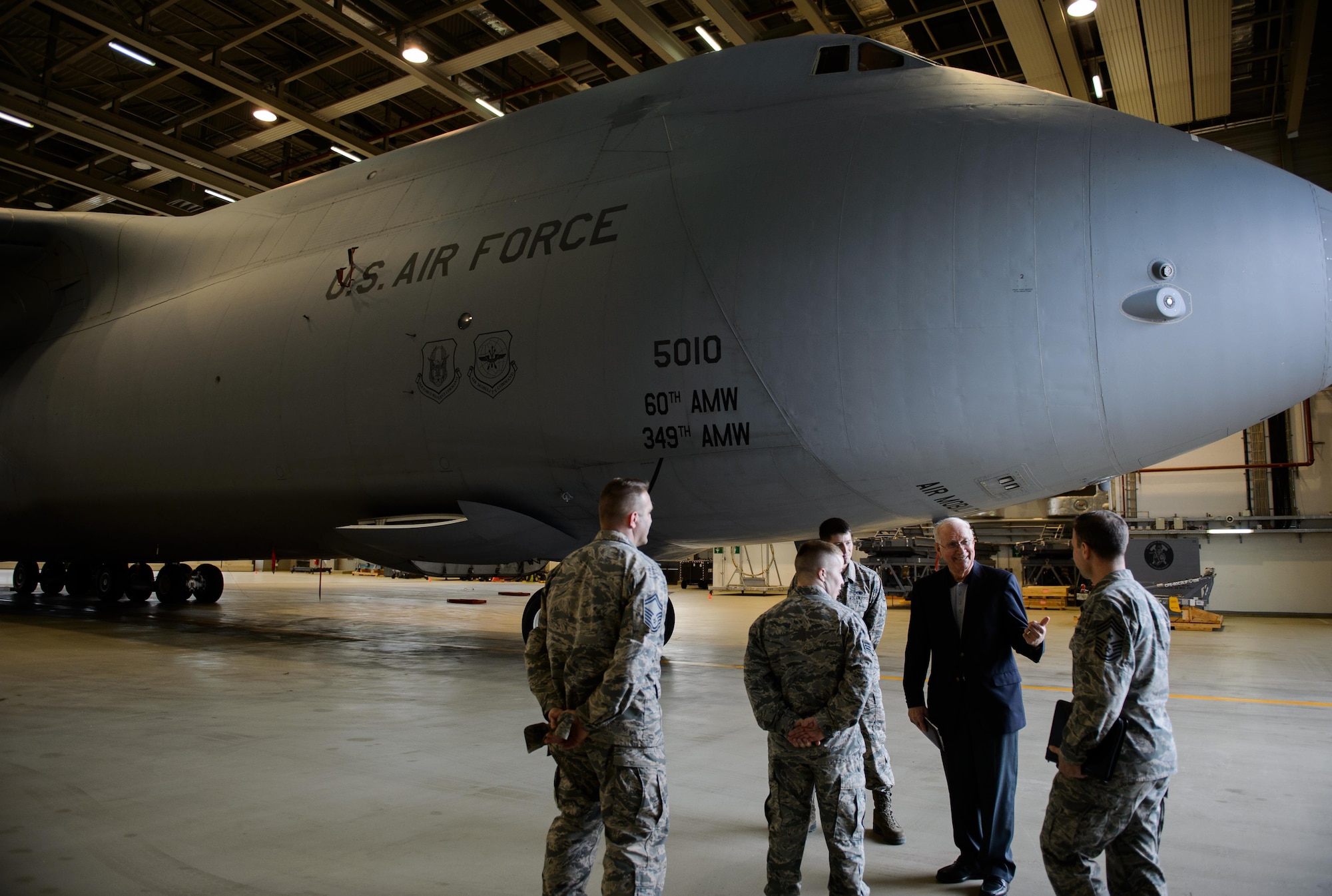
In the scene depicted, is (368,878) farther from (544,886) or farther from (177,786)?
(177,786)

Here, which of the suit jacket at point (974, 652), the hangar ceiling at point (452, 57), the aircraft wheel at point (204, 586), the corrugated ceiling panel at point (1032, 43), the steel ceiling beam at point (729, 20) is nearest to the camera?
the suit jacket at point (974, 652)

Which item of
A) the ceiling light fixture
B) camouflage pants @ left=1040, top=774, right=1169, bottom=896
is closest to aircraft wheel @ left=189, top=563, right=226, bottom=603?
the ceiling light fixture

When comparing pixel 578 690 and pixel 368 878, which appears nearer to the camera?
pixel 578 690

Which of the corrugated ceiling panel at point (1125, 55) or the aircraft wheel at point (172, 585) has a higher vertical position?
the corrugated ceiling panel at point (1125, 55)

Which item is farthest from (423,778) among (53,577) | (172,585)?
(53,577)

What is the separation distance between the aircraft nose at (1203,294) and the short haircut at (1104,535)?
115 inches

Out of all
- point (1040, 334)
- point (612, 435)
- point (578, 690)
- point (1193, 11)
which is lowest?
point (578, 690)

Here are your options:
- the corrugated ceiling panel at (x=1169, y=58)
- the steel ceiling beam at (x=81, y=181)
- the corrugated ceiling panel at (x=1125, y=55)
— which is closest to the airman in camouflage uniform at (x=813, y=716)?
the corrugated ceiling panel at (x=1125, y=55)

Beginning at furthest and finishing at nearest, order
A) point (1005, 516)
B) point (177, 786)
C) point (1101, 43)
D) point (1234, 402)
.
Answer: point (1005, 516)
point (1101, 43)
point (1234, 402)
point (177, 786)

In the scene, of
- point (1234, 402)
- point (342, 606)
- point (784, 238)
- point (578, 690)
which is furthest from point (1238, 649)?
point (342, 606)

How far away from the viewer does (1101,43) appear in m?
14.6

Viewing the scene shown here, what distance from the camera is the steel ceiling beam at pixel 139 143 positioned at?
15.7m

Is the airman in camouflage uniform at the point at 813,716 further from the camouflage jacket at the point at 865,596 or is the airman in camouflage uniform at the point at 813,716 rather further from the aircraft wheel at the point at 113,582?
the aircraft wheel at the point at 113,582

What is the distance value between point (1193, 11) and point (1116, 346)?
11.2 meters
